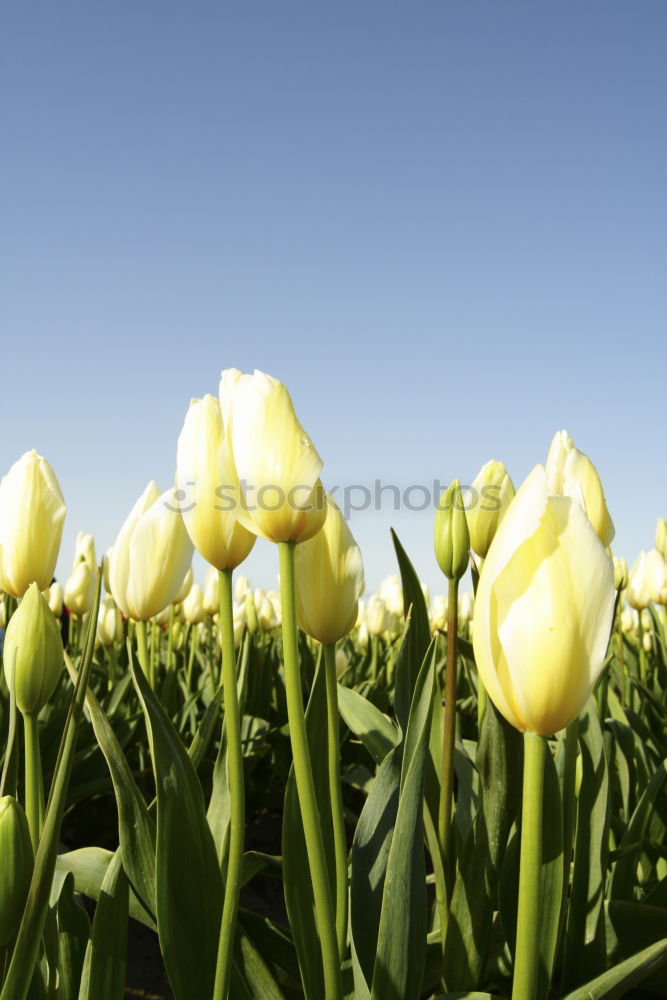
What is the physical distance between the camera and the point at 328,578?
1.03m

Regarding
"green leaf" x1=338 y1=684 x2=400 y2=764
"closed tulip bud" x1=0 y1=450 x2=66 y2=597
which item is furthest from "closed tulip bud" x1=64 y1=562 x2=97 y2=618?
"closed tulip bud" x1=0 y1=450 x2=66 y2=597

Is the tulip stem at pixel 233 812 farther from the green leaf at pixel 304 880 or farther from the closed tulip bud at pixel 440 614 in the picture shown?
the closed tulip bud at pixel 440 614

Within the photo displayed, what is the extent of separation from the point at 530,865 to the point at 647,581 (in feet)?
9.59

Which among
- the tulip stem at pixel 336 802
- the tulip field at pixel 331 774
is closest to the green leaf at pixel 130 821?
the tulip field at pixel 331 774

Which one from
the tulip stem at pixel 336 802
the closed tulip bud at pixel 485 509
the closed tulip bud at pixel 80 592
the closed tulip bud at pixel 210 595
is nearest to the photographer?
the tulip stem at pixel 336 802

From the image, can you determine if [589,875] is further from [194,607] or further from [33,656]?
[194,607]

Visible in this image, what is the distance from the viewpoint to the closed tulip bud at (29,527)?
3.87 feet

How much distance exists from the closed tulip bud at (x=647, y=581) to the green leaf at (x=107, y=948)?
8.86 feet

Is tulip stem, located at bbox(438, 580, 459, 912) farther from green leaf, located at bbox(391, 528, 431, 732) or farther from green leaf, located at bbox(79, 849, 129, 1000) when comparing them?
green leaf, located at bbox(79, 849, 129, 1000)

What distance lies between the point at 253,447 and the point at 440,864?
64 centimetres

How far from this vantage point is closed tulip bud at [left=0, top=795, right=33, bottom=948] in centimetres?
77

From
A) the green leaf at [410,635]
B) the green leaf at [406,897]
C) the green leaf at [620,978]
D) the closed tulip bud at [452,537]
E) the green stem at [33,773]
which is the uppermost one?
the closed tulip bud at [452,537]

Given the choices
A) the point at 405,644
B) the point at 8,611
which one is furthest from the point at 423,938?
the point at 8,611

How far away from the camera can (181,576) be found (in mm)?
1266
